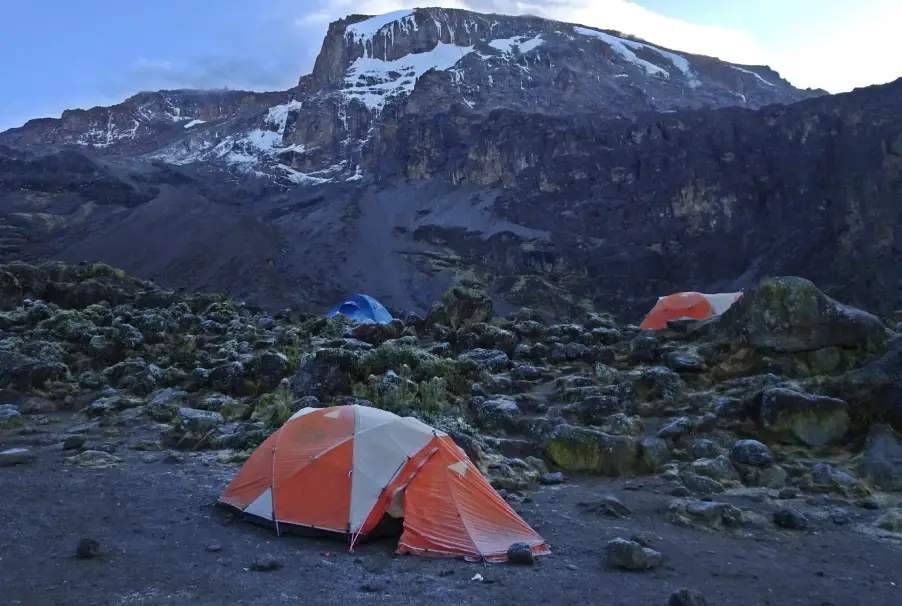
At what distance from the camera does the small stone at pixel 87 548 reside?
224 inches

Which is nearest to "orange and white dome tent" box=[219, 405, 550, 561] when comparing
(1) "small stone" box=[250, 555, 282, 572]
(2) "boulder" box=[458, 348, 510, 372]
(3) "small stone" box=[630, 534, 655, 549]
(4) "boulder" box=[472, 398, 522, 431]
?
(1) "small stone" box=[250, 555, 282, 572]

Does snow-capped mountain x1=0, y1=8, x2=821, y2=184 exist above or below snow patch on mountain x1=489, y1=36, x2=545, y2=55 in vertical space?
below

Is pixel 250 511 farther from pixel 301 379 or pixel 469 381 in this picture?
pixel 469 381

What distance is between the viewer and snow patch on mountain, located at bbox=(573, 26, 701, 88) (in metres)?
165

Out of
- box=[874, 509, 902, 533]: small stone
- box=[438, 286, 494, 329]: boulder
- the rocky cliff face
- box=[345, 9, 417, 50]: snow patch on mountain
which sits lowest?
box=[874, 509, 902, 533]: small stone

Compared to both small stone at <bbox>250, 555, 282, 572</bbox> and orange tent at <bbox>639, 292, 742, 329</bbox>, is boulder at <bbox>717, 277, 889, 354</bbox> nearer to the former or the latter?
small stone at <bbox>250, 555, 282, 572</bbox>

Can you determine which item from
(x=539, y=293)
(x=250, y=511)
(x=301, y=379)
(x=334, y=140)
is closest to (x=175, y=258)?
(x=539, y=293)

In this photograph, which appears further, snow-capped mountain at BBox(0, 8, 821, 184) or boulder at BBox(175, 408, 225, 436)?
snow-capped mountain at BBox(0, 8, 821, 184)

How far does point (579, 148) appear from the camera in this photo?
9862cm

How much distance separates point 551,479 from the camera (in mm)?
8578

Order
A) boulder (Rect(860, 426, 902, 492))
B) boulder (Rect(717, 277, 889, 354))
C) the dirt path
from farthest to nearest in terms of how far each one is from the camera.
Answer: boulder (Rect(717, 277, 889, 354)), boulder (Rect(860, 426, 902, 492)), the dirt path

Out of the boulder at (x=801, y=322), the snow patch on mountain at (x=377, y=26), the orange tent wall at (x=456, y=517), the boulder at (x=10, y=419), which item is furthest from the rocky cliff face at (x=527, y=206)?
the orange tent wall at (x=456, y=517)

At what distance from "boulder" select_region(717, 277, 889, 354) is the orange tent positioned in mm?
12501

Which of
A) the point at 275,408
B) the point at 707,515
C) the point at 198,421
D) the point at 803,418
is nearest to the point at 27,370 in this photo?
the point at 198,421
